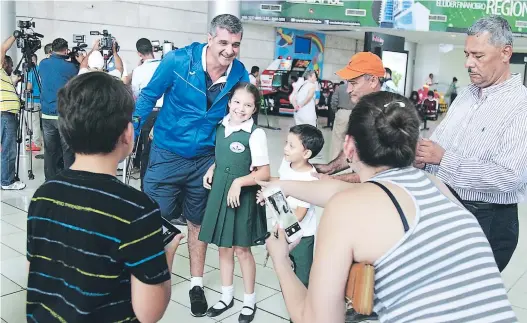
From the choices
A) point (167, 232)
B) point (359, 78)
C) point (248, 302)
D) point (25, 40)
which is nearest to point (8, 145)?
point (25, 40)

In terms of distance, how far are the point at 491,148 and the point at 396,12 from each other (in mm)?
10477

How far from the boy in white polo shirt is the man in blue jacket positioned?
0.46 meters

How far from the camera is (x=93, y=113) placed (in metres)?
1.21

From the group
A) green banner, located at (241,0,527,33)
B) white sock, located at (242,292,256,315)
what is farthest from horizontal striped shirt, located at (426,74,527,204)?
green banner, located at (241,0,527,33)

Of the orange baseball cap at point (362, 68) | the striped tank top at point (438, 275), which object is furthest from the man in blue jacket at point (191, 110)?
Result: the striped tank top at point (438, 275)

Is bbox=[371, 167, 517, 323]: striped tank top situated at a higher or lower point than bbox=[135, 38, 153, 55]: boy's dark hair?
lower

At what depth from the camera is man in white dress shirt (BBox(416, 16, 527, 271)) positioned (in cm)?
195

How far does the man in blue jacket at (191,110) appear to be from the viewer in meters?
2.69

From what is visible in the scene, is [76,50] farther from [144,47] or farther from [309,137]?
[309,137]

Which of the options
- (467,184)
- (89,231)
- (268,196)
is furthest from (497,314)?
(89,231)

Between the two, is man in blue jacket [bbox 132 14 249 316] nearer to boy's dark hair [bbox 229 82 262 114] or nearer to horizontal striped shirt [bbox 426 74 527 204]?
boy's dark hair [bbox 229 82 262 114]

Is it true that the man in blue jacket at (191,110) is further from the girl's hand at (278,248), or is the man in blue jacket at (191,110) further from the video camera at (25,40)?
the video camera at (25,40)

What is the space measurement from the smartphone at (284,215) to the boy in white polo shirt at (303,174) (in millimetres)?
966

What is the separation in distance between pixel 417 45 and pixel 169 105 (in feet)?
68.2
